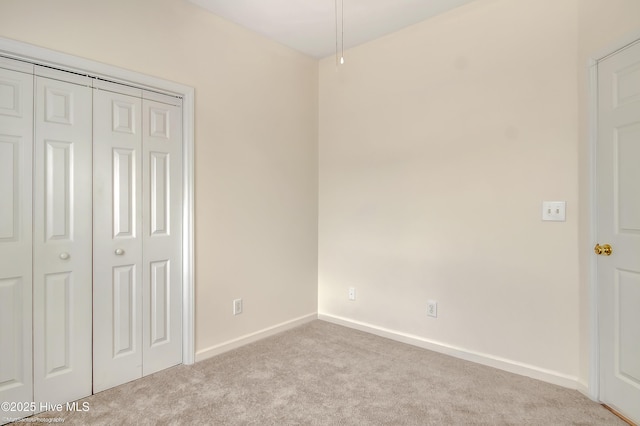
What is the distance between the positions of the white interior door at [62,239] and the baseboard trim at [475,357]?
7.28 ft

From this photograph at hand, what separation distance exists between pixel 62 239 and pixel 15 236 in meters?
0.21

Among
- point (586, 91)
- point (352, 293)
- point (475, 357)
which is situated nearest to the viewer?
point (586, 91)

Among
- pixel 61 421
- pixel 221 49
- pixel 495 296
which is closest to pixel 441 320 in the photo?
pixel 495 296

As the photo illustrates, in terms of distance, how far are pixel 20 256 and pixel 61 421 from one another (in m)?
0.94

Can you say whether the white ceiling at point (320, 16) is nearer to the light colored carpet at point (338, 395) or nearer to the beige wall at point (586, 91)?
the beige wall at point (586, 91)

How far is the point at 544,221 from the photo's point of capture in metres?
2.32

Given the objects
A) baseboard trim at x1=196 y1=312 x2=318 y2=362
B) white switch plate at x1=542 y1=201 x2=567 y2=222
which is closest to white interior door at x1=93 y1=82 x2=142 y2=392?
baseboard trim at x1=196 y1=312 x2=318 y2=362

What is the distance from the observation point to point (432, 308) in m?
2.82

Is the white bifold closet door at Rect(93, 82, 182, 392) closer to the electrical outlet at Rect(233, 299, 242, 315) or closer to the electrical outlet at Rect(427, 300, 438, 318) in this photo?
the electrical outlet at Rect(233, 299, 242, 315)

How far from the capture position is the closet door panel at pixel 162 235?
2.39 meters

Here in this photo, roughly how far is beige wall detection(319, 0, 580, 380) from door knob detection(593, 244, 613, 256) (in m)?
0.18

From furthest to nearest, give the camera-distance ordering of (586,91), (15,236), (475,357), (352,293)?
1. (352,293)
2. (475,357)
3. (586,91)
4. (15,236)

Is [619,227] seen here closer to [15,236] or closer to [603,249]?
[603,249]

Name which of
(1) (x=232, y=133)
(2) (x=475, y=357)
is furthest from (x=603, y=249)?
(1) (x=232, y=133)
